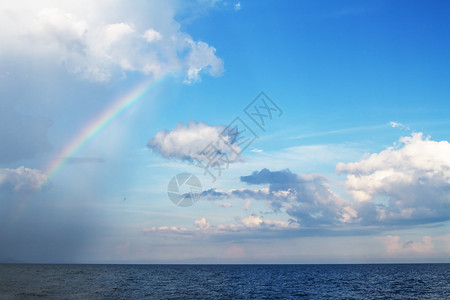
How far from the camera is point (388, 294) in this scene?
76.6m

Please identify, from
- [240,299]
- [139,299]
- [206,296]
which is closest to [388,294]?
[240,299]

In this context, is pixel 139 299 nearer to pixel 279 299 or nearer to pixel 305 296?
pixel 279 299

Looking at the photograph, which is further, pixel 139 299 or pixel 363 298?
pixel 363 298

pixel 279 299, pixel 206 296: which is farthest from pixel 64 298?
pixel 279 299

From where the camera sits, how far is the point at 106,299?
61938mm

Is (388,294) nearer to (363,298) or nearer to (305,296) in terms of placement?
(363,298)

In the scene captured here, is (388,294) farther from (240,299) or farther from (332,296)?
(240,299)

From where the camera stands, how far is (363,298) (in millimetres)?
69250

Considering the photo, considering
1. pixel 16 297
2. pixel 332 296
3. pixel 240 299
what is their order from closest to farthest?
pixel 16 297
pixel 240 299
pixel 332 296

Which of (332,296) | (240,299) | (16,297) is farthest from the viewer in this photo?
(332,296)

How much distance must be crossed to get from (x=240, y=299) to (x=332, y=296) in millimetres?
19806

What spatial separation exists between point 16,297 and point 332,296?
57991 mm

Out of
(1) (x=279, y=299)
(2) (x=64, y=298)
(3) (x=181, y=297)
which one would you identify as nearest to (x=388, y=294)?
(1) (x=279, y=299)

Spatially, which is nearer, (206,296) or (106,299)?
(106,299)
